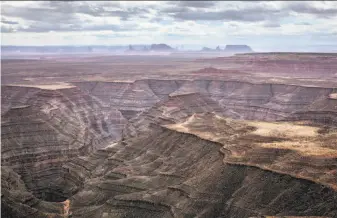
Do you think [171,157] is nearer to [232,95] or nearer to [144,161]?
[144,161]

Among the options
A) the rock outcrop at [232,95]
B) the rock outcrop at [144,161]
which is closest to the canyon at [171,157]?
the rock outcrop at [144,161]

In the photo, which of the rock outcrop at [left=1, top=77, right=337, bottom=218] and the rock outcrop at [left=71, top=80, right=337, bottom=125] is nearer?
the rock outcrop at [left=1, top=77, right=337, bottom=218]

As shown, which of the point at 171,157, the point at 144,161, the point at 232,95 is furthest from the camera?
the point at 232,95

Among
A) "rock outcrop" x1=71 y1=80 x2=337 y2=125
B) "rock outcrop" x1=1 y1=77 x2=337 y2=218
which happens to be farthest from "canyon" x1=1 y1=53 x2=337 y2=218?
"rock outcrop" x1=71 y1=80 x2=337 y2=125

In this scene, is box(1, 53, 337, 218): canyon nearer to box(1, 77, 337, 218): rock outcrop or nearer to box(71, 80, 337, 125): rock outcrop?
box(1, 77, 337, 218): rock outcrop

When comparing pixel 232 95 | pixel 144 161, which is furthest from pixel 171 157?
pixel 232 95

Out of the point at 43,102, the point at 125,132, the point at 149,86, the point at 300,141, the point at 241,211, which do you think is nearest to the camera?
the point at 241,211

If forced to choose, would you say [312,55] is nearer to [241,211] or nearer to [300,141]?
[300,141]

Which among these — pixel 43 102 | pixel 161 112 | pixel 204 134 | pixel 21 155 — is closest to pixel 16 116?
pixel 21 155
